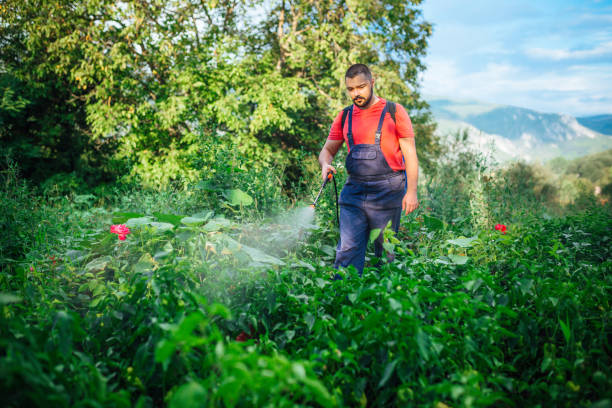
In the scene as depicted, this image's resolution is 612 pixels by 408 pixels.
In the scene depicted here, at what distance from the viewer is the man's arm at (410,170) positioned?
313 centimetres

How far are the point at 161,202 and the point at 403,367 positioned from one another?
4.06 m

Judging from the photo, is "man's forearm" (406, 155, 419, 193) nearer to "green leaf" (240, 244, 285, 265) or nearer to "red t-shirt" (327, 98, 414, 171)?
"red t-shirt" (327, 98, 414, 171)

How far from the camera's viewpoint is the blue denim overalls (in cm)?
316

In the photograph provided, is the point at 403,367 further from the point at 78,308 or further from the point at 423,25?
the point at 423,25

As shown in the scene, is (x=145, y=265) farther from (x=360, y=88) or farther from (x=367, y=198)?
(x=360, y=88)

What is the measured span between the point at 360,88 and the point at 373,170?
0.74 m

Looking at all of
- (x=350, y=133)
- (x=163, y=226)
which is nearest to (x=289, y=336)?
(x=163, y=226)

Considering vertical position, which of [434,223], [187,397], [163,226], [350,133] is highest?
[350,133]

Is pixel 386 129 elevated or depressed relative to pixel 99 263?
elevated

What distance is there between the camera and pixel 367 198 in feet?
10.5

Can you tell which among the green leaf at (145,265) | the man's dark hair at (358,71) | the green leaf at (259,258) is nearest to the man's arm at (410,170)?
the man's dark hair at (358,71)

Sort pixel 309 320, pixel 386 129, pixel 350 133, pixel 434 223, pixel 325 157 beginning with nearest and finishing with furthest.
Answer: pixel 309 320
pixel 434 223
pixel 386 129
pixel 350 133
pixel 325 157

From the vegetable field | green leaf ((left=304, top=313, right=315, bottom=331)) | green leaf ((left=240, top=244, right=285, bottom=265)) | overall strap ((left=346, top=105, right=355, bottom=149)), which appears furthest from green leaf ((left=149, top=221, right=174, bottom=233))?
overall strap ((left=346, top=105, right=355, bottom=149))

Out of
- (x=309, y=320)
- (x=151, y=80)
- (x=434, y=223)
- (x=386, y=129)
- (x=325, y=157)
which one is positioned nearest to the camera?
(x=309, y=320)
